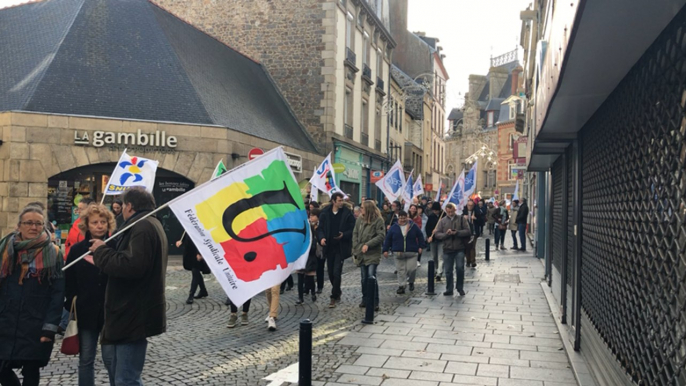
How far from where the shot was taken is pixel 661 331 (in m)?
3.74

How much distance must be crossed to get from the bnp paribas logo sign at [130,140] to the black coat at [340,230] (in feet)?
24.9

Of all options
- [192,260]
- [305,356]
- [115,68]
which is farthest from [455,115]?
[305,356]

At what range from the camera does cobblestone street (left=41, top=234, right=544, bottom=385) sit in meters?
6.19

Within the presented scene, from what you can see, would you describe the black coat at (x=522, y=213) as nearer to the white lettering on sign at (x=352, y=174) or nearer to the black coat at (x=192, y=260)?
the white lettering on sign at (x=352, y=174)

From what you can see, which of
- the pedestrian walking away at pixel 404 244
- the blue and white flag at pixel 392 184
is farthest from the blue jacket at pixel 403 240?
the blue and white flag at pixel 392 184

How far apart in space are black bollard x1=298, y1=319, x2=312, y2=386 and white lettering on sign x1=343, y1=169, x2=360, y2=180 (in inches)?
946

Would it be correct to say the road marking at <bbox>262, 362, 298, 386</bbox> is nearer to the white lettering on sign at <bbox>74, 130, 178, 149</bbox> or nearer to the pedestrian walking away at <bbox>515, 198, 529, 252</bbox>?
the white lettering on sign at <bbox>74, 130, 178, 149</bbox>

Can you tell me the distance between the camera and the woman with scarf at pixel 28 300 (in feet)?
14.3

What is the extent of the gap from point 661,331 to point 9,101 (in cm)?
1602

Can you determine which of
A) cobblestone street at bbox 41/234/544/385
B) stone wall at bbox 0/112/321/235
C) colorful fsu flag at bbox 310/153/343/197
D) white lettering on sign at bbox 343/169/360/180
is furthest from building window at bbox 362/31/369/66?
cobblestone street at bbox 41/234/544/385

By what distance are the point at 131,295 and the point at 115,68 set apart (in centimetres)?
1502

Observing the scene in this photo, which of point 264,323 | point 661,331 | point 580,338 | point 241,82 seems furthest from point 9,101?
point 661,331

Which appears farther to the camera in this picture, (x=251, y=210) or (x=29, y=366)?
(x=251, y=210)

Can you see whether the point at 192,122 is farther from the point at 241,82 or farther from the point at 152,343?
the point at 152,343
